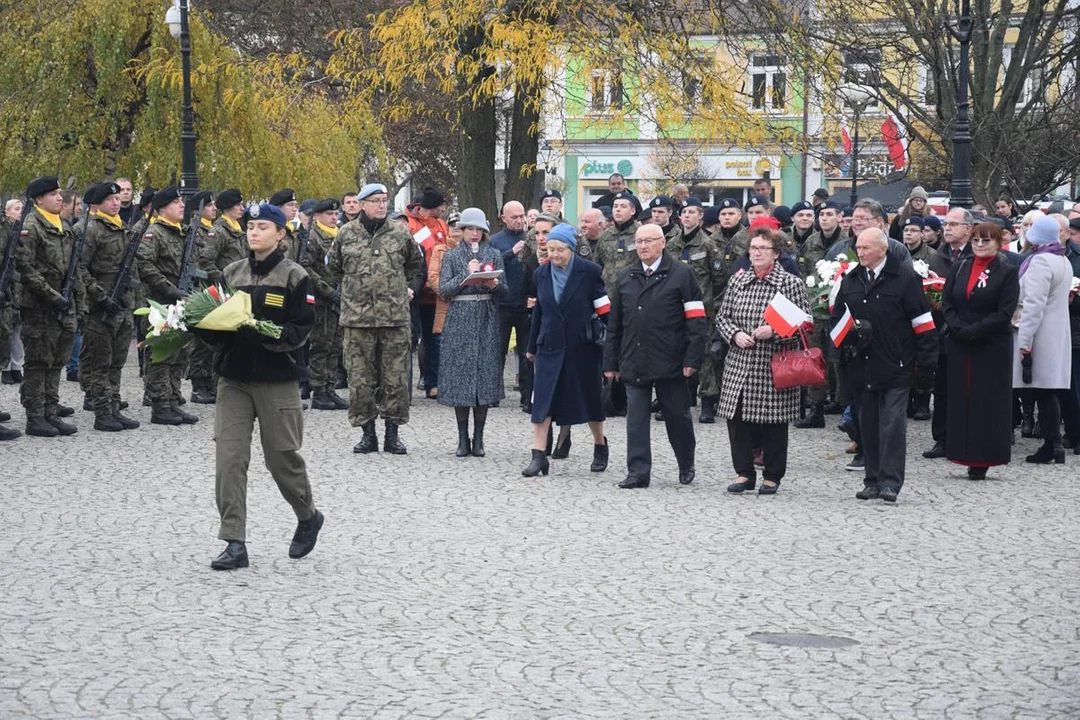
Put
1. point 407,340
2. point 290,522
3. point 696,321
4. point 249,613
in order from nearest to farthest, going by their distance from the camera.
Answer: point 249,613 → point 290,522 → point 696,321 → point 407,340

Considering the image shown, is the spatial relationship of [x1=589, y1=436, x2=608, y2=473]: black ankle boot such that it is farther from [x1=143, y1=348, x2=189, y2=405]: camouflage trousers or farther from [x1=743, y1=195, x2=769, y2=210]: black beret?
[x1=743, y1=195, x2=769, y2=210]: black beret

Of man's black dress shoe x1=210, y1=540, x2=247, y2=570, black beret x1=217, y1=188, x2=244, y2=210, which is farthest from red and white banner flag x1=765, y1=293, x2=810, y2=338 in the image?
black beret x1=217, y1=188, x2=244, y2=210

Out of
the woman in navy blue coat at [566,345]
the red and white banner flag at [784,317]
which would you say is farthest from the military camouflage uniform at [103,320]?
the red and white banner flag at [784,317]

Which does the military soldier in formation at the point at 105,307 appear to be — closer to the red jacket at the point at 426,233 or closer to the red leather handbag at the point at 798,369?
the red jacket at the point at 426,233

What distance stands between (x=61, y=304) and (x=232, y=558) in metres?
6.17

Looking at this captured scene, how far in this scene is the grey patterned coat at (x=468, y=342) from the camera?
13.5m

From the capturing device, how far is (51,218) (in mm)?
14516

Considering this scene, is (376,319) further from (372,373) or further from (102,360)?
(102,360)

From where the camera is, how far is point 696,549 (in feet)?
31.5

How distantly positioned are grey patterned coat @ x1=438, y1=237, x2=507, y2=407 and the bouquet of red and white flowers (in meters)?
4.28

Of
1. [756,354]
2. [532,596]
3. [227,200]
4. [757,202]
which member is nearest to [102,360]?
[227,200]

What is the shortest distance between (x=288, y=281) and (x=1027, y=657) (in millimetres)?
4290

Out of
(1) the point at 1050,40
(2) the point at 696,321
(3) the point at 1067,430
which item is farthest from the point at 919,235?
(1) the point at 1050,40

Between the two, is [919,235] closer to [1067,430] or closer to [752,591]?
[1067,430]
